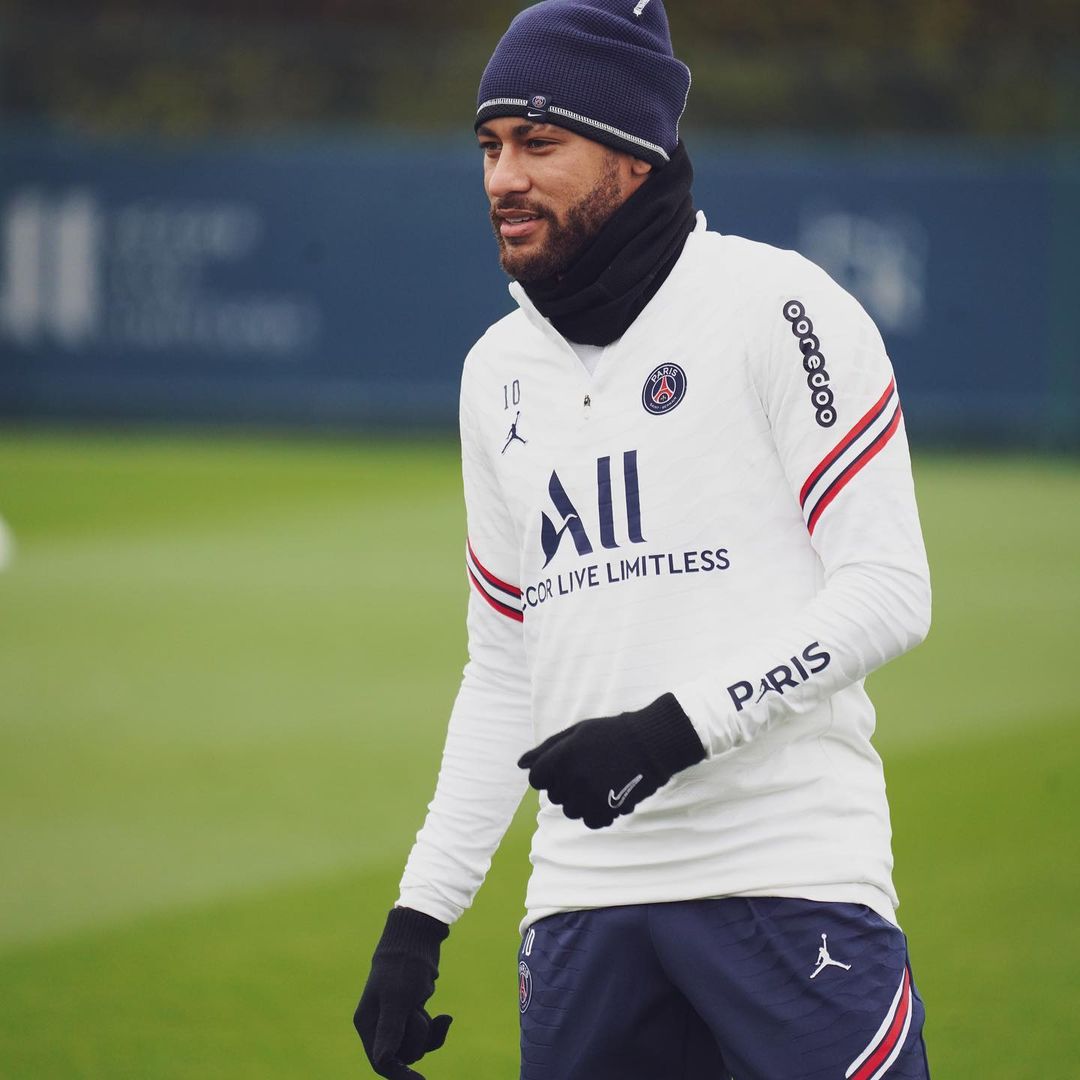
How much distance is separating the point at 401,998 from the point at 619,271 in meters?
1.18

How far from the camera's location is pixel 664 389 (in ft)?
10.2

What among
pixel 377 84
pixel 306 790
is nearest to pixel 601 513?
pixel 306 790

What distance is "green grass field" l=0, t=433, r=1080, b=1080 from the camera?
573 centimetres

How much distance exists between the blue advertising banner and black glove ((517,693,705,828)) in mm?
17600

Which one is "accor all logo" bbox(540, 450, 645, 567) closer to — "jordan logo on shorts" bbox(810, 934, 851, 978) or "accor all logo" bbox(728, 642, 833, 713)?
"accor all logo" bbox(728, 642, 833, 713)

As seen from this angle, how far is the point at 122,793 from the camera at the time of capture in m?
8.20

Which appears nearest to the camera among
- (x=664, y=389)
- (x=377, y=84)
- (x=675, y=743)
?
(x=675, y=743)

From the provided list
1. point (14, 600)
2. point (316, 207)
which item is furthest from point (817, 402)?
point (316, 207)

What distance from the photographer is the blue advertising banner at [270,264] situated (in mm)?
20531

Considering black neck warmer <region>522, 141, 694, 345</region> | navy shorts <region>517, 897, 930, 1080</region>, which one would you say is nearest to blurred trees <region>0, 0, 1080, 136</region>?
black neck warmer <region>522, 141, 694, 345</region>

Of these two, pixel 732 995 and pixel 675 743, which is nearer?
pixel 675 743

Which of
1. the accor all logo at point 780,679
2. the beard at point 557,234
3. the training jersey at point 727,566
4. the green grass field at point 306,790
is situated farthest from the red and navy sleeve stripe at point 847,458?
the green grass field at point 306,790

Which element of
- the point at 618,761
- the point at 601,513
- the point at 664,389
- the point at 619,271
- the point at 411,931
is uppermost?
the point at 619,271

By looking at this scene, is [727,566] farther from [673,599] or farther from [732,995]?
Answer: [732,995]
